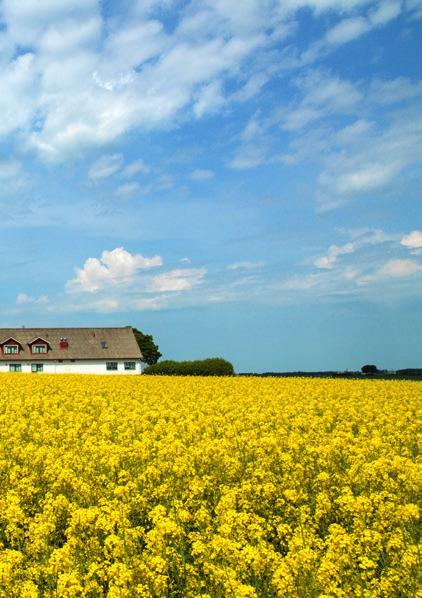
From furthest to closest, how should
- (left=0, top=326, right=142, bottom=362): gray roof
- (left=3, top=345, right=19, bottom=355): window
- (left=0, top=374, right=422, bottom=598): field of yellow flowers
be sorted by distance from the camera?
(left=0, top=326, right=142, bottom=362): gray roof → (left=3, top=345, right=19, bottom=355): window → (left=0, top=374, right=422, bottom=598): field of yellow flowers

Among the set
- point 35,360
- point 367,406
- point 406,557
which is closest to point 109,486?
point 406,557

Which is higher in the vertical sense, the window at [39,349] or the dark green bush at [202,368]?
the window at [39,349]

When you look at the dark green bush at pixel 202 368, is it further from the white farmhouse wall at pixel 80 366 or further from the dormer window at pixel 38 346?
the dormer window at pixel 38 346

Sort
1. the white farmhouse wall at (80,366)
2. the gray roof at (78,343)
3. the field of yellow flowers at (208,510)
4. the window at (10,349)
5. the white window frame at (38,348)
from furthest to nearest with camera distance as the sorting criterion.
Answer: the white window frame at (38,348)
the gray roof at (78,343)
the window at (10,349)
the white farmhouse wall at (80,366)
the field of yellow flowers at (208,510)

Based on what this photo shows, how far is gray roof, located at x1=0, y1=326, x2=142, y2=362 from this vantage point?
224 ft

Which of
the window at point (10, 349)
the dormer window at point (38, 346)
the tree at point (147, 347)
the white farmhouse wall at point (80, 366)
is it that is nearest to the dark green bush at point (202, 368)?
the white farmhouse wall at point (80, 366)

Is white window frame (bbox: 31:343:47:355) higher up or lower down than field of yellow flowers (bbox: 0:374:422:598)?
higher up

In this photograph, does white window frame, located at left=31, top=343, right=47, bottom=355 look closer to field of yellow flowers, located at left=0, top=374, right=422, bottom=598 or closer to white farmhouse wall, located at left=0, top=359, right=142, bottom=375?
white farmhouse wall, located at left=0, top=359, right=142, bottom=375

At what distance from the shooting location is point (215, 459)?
11125 mm

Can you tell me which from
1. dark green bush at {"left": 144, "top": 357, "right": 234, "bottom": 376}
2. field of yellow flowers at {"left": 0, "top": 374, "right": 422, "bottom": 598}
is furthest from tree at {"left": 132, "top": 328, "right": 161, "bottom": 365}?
field of yellow flowers at {"left": 0, "top": 374, "right": 422, "bottom": 598}

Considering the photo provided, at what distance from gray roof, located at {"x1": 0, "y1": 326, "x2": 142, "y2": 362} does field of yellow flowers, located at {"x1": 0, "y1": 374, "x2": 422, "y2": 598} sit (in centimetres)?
5182

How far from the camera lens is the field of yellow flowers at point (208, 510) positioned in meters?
6.22

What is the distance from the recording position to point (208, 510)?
846cm

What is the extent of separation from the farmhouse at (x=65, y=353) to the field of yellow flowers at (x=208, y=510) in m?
51.4
